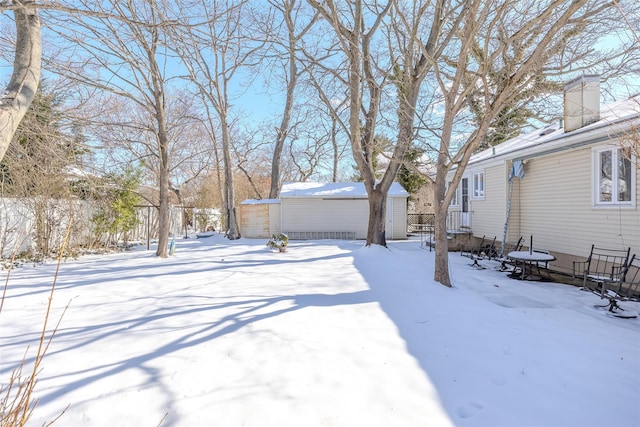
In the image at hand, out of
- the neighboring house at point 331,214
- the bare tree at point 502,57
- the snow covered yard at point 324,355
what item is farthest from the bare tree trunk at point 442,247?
the neighboring house at point 331,214

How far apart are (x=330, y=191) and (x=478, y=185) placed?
6619mm

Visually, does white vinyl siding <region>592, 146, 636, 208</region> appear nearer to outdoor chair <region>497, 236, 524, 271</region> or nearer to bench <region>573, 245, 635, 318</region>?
bench <region>573, 245, 635, 318</region>

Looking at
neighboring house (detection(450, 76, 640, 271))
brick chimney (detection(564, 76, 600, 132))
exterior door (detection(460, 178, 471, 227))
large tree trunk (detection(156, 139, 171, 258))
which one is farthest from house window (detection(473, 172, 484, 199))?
large tree trunk (detection(156, 139, 171, 258))

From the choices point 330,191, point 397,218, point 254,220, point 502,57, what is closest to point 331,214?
point 330,191

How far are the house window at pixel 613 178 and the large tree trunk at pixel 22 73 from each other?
9.12 metres

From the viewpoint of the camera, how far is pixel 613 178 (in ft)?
22.7

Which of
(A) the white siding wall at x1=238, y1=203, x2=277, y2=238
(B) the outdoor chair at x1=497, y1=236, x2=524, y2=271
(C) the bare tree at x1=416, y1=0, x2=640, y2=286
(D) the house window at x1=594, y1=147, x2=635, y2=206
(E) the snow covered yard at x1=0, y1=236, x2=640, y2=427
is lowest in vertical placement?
(E) the snow covered yard at x1=0, y1=236, x2=640, y2=427

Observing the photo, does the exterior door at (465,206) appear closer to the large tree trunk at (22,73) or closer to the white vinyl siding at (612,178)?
the white vinyl siding at (612,178)

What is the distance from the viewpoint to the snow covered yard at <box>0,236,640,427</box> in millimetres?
2443

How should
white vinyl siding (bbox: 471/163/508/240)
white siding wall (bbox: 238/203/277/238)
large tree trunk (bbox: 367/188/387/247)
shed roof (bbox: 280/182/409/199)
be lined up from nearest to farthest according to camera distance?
white vinyl siding (bbox: 471/163/508/240) < large tree trunk (bbox: 367/188/387/247) < shed roof (bbox: 280/182/409/199) < white siding wall (bbox: 238/203/277/238)

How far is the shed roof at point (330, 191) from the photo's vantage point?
15812 mm

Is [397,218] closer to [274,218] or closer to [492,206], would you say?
[492,206]

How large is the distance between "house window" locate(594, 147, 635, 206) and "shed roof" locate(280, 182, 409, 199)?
8.36 metres

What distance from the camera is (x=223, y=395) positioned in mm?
2604
